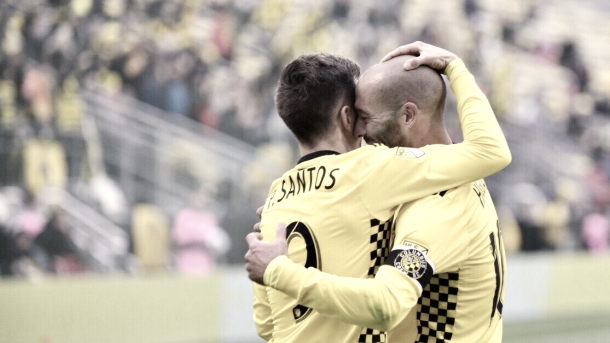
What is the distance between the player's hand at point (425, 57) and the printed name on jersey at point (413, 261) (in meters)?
0.65

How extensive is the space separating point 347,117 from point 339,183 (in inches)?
11.4

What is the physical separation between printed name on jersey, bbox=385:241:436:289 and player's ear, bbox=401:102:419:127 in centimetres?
52

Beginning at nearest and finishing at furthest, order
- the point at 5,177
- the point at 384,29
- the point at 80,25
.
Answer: the point at 5,177 → the point at 80,25 → the point at 384,29

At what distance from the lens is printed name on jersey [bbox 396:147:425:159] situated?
2.66 meters

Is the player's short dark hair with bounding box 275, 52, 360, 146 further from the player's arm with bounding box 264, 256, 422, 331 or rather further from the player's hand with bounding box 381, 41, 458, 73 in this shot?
the player's arm with bounding box 264, 256, 422, 331

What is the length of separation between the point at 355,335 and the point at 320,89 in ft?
2.56

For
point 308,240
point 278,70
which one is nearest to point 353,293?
point 308,240

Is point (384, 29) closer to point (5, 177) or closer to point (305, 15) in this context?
point (305, 15)

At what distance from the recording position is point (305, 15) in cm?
889

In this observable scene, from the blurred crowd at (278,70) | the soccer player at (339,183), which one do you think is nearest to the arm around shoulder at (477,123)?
the soccer player at (339,183)

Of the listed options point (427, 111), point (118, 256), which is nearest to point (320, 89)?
point (427, 111)

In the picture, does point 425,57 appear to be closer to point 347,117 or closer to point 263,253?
point 347,117

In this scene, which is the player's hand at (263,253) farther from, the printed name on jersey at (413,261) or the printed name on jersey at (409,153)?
the printed name on jersey at (409,153)

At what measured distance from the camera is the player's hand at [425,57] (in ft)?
9.36
